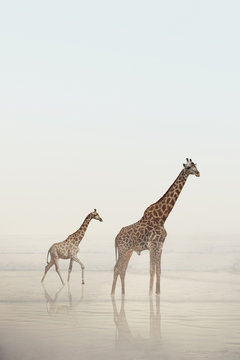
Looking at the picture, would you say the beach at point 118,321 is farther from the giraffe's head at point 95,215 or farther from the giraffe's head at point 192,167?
the giraffe's head at point 192,167

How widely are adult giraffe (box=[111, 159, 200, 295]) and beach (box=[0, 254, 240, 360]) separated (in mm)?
722

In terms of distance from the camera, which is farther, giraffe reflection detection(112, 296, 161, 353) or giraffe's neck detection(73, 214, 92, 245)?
giraffe's neck detection(73, 214, 92, 245)

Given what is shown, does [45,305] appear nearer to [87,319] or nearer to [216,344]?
[87,319]

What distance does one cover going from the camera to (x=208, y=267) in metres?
25.6

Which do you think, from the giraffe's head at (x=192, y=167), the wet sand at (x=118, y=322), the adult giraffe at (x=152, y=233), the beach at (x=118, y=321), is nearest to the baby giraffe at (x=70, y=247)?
the wet sand at (x=118, y=322)

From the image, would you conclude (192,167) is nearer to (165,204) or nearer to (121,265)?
(165,204)

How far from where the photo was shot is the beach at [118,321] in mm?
7777

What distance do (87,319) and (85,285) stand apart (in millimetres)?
7185

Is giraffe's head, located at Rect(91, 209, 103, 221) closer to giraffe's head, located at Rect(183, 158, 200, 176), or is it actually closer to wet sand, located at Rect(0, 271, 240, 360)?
wet sand, located at Rect(0, 271, 240, 360)

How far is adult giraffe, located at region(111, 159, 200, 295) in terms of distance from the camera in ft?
50.4

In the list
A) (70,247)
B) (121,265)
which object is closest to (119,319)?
(121,265)

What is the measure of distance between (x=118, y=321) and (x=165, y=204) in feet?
19.4

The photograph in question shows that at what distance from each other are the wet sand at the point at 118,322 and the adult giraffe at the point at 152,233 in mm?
708

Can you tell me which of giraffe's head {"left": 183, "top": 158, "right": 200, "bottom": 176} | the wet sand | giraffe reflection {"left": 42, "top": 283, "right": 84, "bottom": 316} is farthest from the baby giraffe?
giraffe's head {"left": 183, "top": 158, "right": 200, "bottom": 176}
